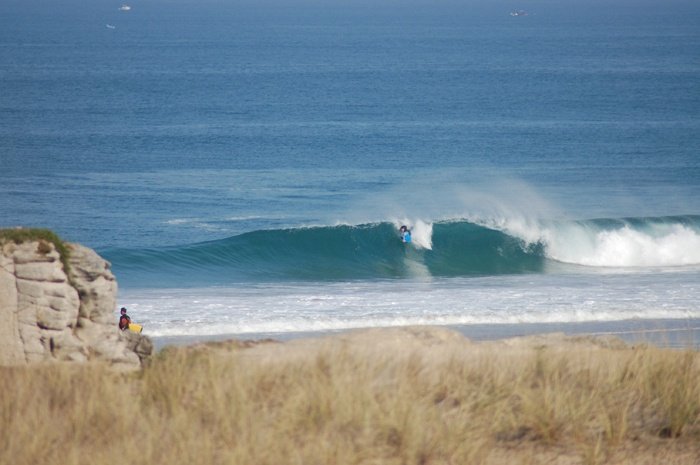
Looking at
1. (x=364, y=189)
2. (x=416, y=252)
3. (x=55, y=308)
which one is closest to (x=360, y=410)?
(x=55, y=308)

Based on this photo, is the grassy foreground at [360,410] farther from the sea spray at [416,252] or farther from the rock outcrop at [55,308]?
the sea spray at [416,252]

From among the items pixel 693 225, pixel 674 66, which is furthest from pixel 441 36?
pixel 693 225

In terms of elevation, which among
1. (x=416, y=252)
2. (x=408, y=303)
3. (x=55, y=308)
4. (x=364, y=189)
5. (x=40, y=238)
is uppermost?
(x=364, y=189)

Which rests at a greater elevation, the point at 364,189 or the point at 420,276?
the point at 364,189

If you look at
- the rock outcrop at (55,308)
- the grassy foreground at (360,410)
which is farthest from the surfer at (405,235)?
the grassy foreground at (360,410)

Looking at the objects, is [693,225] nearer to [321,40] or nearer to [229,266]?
[229,266]

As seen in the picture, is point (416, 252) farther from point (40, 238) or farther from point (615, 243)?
point (40, 238)

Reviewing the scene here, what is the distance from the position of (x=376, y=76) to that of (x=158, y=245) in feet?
212

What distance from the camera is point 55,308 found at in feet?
31.8

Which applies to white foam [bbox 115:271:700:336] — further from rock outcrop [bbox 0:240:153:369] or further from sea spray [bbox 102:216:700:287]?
rock outcrop [bbox 0:240:153:369]

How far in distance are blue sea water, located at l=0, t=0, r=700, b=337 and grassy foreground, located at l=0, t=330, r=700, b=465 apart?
10.9 m

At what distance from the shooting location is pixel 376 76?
304ft

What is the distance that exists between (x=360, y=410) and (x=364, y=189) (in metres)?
33.0

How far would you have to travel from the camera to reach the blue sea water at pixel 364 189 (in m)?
23.6
